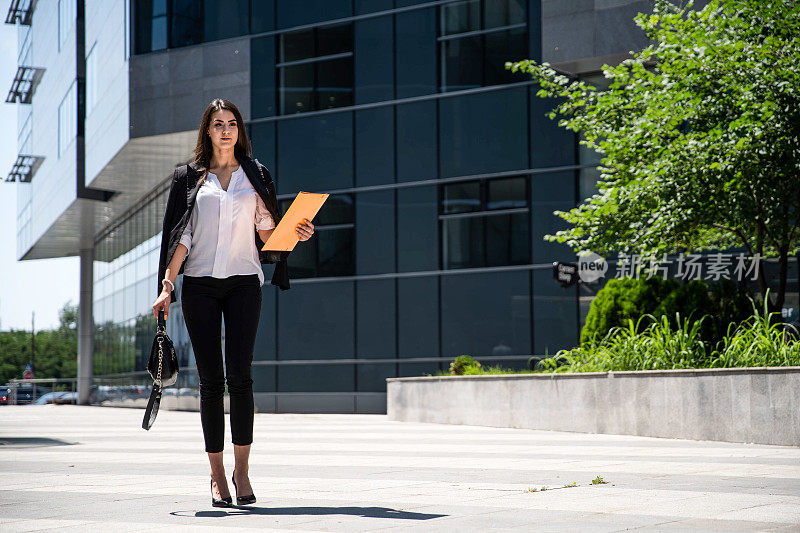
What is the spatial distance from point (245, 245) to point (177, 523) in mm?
1488

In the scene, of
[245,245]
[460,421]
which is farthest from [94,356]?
[245,245]

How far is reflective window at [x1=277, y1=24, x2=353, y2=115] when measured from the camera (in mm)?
22688

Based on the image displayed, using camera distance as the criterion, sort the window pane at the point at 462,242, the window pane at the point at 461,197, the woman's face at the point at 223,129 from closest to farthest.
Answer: the woman's face at the point at 223,129 → the window pane at the point at 462,242 → the window pane at the point at 461,197

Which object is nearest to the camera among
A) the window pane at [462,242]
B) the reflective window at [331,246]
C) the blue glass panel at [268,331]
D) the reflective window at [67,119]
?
the window pane at [462,242]

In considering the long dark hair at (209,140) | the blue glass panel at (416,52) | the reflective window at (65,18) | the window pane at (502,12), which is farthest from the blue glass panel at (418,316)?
the reflective window at (65,18)

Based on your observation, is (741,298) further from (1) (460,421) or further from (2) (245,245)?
(2) (245,245)

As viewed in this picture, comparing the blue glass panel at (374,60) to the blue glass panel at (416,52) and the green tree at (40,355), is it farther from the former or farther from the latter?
the green tree at (40,355)

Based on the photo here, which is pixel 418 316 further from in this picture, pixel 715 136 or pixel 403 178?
pixel 715 136

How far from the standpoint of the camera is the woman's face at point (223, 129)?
17.2ft

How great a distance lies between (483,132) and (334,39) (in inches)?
172

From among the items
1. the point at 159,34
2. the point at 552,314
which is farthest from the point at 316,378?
the point at 159,34

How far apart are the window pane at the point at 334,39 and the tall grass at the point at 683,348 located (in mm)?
11439

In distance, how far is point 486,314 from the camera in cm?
2047

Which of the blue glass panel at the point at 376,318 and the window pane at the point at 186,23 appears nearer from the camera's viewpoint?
the blue glass panel at the point at 376,318
